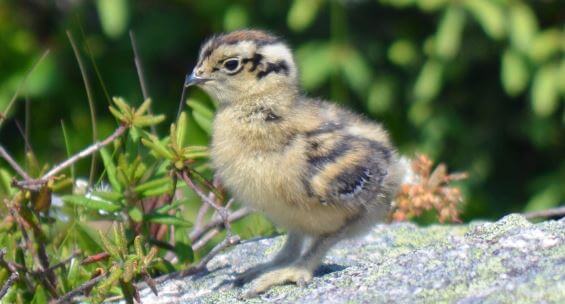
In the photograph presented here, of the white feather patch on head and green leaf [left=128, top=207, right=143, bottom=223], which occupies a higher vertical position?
the white feather patch on head

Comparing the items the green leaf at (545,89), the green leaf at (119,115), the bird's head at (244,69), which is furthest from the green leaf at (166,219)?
the green leaf at (545,89)

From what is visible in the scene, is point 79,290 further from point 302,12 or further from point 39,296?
point 302,12

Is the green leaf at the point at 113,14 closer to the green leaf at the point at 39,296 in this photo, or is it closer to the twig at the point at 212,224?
the twig at the point at 212,224

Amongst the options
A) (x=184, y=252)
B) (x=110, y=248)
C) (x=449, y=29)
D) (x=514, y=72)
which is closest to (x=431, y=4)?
(x=449, y=29)

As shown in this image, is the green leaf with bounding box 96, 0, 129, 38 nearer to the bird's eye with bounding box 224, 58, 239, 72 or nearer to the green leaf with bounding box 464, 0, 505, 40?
the green leaf with bounding box 464, 0, 505, 40

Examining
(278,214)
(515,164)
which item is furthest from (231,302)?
(515,164)

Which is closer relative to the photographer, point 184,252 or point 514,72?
point 184,252

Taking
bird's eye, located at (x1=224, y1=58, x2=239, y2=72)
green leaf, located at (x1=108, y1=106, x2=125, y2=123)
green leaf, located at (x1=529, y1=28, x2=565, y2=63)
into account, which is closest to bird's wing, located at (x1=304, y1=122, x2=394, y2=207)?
bird's eye, located at (x1=224, y1=58, x2=239, y2=72)
